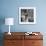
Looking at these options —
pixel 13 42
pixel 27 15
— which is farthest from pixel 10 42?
pixel 27 15

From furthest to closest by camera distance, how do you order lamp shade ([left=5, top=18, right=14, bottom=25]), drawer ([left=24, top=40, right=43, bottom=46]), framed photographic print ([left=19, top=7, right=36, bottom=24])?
framed photographic print ([left=19, top=7, right=36, bottom=24]) < lamp shade ([left=5, top=18, right=14, bottom=25]) < drawer ([left=24, top=40, right=43, bottom=46])

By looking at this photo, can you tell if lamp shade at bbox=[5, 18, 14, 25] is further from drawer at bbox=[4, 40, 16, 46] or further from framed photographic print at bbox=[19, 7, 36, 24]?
drawer at bbox=[4, 40, 16, 46]

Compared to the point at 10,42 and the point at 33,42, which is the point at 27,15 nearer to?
the point at 33,42

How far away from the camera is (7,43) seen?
4004 millimetres

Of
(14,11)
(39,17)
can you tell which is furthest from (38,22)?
(14,11)

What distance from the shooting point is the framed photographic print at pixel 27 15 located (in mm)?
4535

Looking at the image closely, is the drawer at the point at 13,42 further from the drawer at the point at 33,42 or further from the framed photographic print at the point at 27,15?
the framed photographic print at the point at 27,15

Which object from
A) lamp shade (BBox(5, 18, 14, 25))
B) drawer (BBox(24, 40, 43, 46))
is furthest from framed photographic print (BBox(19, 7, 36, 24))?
drawer (BBox(24, 40, 43, 46))

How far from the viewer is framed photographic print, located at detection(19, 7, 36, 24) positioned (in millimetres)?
4535

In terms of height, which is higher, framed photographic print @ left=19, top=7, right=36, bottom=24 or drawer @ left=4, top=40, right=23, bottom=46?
framed photographic print @ left=19, top=7, right=36, bottom=24

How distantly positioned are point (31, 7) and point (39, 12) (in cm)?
32

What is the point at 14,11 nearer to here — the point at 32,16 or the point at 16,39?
the point at 32,16

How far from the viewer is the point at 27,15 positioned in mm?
4570

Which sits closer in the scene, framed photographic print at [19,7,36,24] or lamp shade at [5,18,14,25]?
lamp shade at [5,18,14,25]
